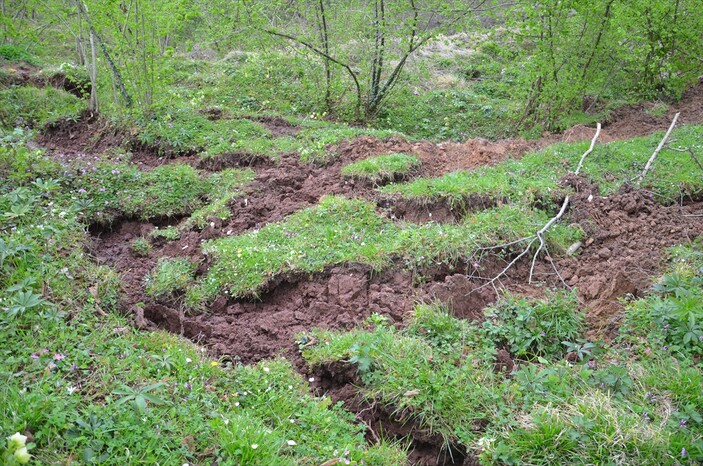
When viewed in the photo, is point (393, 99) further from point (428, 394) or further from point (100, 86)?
point (428, 394)

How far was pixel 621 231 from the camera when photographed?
528cm

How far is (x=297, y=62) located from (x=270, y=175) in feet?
11.3

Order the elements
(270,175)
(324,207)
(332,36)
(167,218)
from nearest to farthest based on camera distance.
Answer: (324,207) < (167,218) < (270,175) < (332,36)

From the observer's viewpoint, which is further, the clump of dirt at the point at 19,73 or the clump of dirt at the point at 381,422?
the clump of dirt at the point at 19,73

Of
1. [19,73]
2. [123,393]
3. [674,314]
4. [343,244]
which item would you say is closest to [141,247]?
[343,244]

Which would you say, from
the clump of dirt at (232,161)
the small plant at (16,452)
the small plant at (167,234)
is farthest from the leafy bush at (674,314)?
the clump of dirt at (232,161)

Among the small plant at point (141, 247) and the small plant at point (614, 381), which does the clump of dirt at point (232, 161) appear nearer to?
the small plant at point (141, 247)

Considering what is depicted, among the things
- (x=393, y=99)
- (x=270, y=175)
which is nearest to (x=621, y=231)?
(x=270, y=175)

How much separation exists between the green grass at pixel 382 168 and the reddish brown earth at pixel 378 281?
0.16m

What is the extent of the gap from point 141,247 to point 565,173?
4619 mm

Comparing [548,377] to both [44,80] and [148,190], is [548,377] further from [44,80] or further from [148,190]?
[44,80]

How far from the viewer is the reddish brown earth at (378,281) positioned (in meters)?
4.15

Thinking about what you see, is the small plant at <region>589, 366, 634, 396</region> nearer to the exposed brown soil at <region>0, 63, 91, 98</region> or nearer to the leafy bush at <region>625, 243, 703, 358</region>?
the leafy bush at <region>625, 243, 703, 358</region>

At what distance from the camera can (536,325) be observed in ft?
13.6
